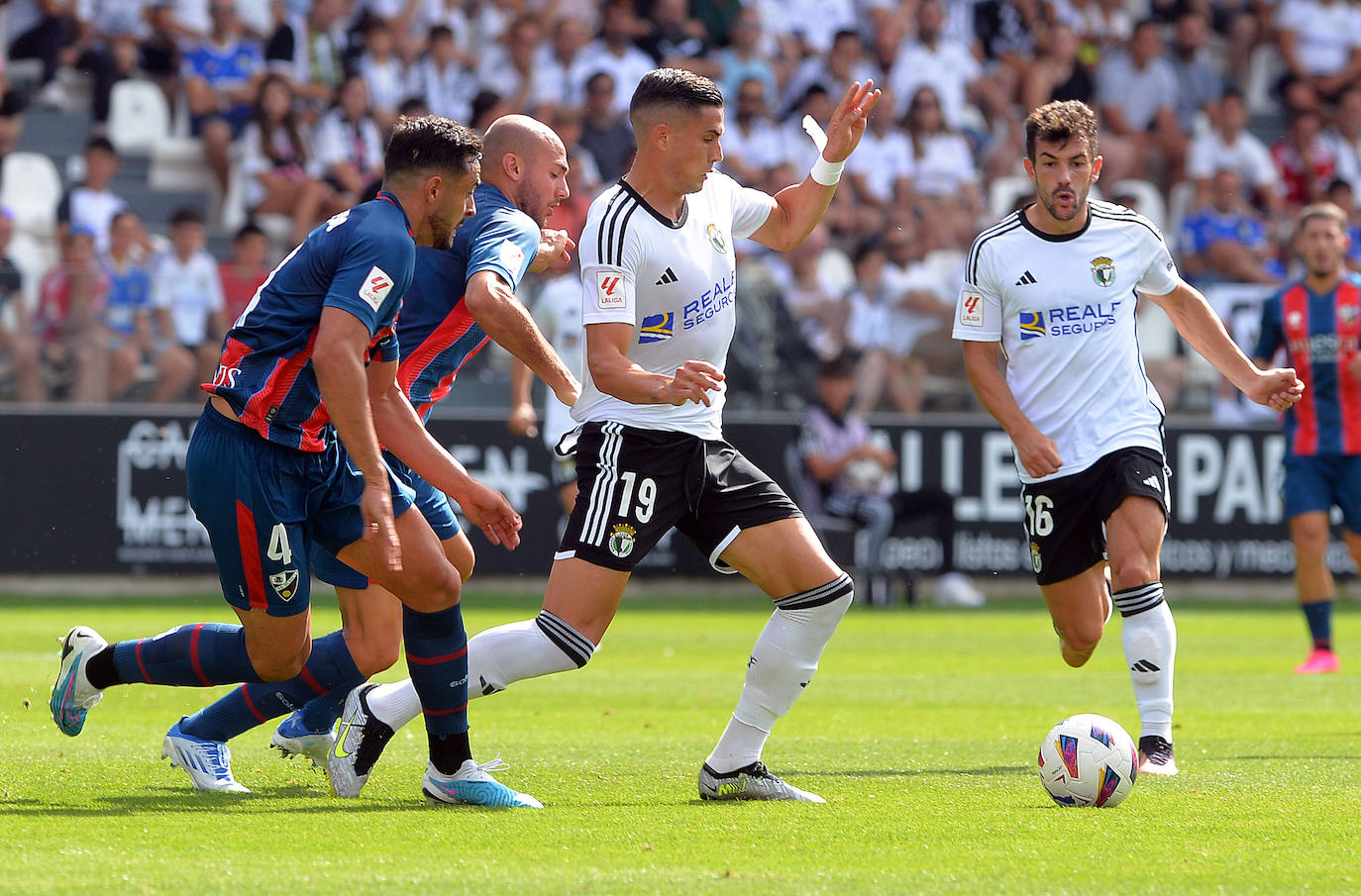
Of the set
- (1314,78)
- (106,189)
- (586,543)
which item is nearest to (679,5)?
(106,189)

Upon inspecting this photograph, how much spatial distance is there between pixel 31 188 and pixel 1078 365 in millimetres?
13654

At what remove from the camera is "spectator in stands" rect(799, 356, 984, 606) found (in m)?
16.5

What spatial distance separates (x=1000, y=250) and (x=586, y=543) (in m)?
2.48

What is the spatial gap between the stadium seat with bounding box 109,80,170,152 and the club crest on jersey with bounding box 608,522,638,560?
48.8ft

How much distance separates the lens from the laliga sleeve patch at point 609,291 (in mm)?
6051

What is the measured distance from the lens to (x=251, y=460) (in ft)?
18.9

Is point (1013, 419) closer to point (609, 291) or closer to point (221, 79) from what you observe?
point (609, 291)

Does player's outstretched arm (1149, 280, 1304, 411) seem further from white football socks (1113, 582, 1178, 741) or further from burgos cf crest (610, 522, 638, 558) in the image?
burgos cf crest (610, 522, 638, 558)

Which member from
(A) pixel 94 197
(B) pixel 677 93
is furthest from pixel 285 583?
(A) pixel 94 197

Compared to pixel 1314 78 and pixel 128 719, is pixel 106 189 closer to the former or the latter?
pixel 128 719

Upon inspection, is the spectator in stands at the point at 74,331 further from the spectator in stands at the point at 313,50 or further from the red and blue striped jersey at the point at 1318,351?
the red and blue striped jersey at the point at 1318,351

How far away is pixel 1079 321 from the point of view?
7.43 m

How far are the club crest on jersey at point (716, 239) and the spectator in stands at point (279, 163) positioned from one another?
12.4 meters

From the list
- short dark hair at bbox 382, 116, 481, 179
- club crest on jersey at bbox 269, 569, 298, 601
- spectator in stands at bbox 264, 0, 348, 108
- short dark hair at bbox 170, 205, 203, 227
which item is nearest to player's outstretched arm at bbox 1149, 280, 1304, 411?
short dark hair at bbox 382, 116, 481, 179
